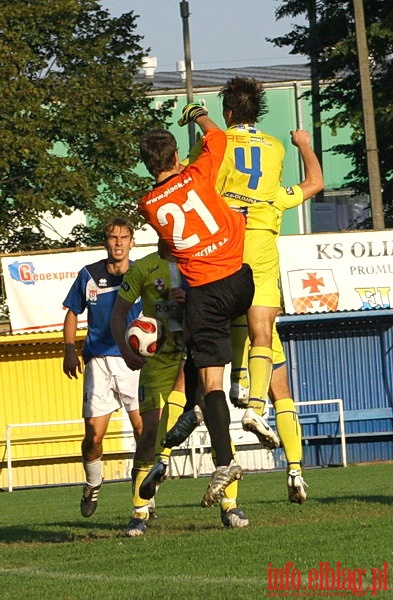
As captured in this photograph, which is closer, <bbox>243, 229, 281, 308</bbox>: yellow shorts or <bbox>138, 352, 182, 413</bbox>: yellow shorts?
<bbox>243, 229, 281, 308</bbox>: yellow shorts

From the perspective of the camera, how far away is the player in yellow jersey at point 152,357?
9234 mm

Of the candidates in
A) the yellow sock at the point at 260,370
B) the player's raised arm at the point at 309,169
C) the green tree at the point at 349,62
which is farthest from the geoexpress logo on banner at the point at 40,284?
the yellow sock at the point at 260,370

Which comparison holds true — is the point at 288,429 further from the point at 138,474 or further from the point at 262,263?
the point at 138,474

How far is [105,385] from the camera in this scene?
1186 centimetres

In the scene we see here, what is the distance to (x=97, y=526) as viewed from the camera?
10.4m

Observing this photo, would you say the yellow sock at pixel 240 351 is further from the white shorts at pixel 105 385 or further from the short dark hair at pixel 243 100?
the white shorts at pixel 105 385

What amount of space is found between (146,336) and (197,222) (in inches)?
39.0

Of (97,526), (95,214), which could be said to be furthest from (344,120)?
(97,526)

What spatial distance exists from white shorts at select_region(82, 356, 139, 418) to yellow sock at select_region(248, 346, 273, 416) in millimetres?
3034

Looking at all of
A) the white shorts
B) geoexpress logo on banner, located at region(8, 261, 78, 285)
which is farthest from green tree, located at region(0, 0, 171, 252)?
the white shorts

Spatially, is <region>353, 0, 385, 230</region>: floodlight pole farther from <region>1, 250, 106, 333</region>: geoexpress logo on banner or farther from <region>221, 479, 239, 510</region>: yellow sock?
<region>221, 479, 239, 510</region>: yellow sock

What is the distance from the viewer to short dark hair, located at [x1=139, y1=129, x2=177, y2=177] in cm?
868

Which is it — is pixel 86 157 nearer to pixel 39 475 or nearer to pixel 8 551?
pixel 39 475

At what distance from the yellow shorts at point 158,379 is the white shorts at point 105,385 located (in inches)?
71.3
